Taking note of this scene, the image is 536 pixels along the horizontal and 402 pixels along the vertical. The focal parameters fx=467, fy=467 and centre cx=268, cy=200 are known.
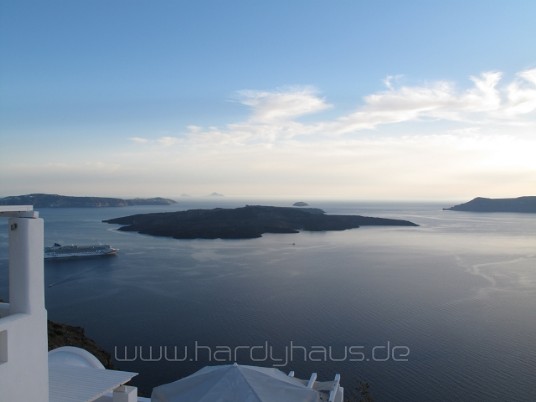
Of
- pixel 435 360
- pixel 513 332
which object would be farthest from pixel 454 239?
pixel 435 360

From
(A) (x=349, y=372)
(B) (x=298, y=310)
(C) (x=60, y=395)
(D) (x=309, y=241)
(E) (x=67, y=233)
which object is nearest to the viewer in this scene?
(C) (x=60, y=395)

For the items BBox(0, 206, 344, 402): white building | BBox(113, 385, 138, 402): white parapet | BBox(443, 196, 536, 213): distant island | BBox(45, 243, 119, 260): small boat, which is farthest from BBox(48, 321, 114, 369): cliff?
BBox(443, 196, 536, 213): distant island

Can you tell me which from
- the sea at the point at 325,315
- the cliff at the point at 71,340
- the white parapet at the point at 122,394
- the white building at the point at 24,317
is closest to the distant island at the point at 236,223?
the sea at the point at 325,315

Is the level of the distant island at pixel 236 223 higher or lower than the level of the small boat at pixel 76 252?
higher

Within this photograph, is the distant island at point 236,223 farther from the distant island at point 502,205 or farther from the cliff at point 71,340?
the distant island at point 502,205

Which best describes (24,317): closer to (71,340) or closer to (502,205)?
(71,340)

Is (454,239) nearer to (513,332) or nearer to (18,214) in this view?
(513,332)
